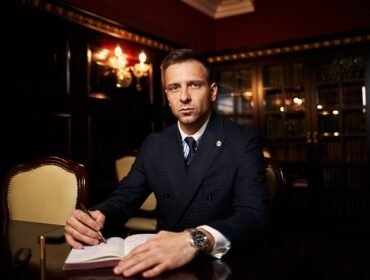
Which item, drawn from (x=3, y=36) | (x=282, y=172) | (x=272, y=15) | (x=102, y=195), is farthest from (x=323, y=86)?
(x=3, y=36)

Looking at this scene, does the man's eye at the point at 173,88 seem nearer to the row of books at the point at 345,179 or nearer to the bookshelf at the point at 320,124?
the bookshelf at the point at 320,124

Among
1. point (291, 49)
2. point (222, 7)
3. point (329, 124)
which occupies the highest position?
point (222, 7)

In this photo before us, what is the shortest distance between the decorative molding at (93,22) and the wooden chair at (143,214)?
4.35ft

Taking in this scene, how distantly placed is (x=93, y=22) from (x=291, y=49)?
8.02ft

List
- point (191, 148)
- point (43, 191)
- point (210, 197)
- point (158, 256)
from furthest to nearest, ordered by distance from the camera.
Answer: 1. point (43, 191)
2. point (191, 148)
3. point (210, 197)
4. point (158, 256)

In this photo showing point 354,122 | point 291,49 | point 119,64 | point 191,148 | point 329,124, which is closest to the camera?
point 191,148

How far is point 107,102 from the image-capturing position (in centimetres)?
369

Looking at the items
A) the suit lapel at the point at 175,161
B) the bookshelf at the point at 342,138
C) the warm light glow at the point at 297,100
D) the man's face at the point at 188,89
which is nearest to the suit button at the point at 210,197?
the suit lapel at the point at 175,161

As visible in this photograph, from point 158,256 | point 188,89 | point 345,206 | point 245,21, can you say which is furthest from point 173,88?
point 245,21

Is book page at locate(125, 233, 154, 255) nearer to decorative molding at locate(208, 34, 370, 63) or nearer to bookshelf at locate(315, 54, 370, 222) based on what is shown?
bookshelf at locate(315, 54, 370, 222)

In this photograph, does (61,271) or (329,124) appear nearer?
(61,271)

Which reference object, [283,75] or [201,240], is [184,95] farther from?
[283,75]

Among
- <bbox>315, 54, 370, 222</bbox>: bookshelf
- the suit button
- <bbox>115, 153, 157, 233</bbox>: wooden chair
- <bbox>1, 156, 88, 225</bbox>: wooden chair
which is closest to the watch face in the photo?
the suit button

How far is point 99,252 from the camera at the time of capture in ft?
3.24
